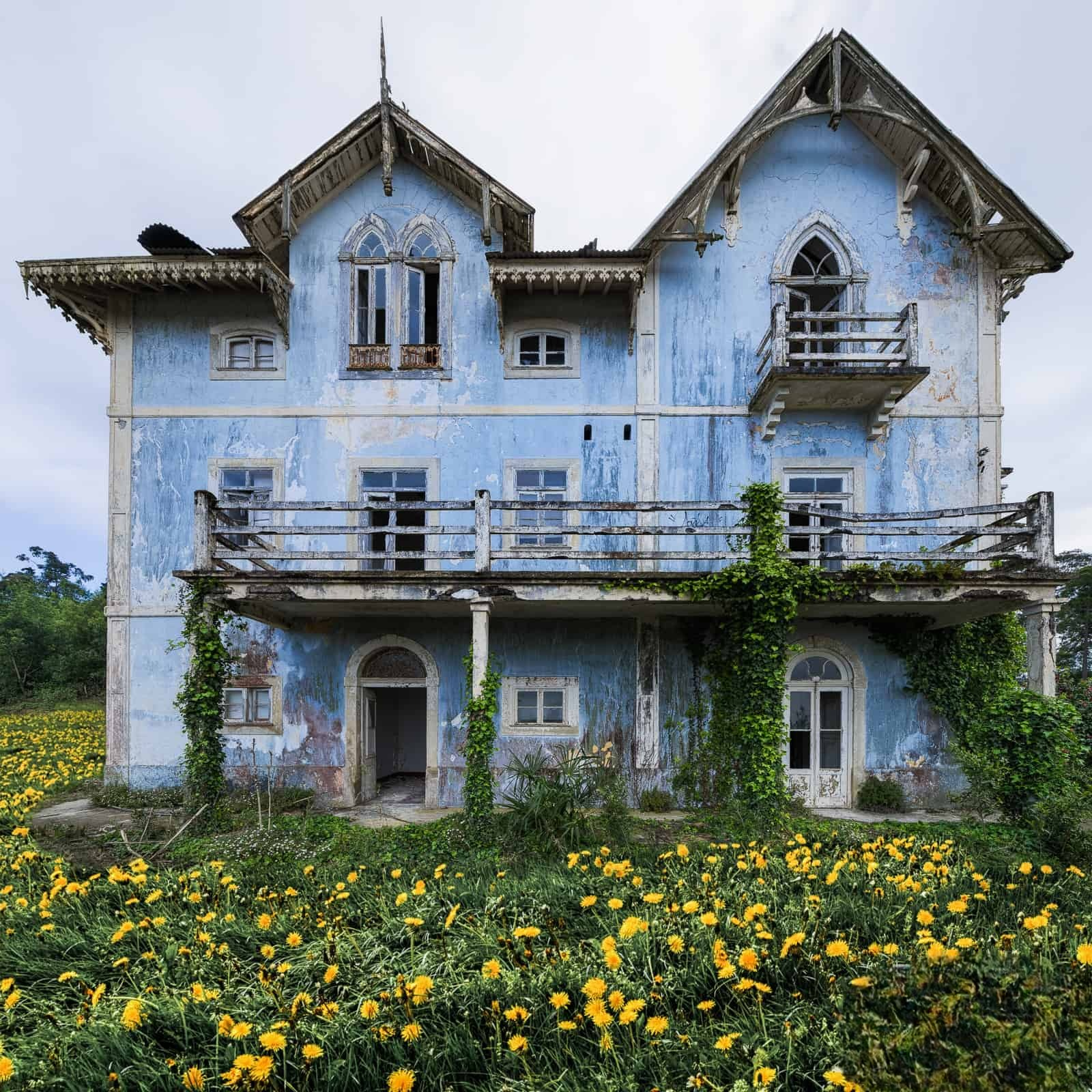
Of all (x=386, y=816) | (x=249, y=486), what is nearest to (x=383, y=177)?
(x=249, y=486)

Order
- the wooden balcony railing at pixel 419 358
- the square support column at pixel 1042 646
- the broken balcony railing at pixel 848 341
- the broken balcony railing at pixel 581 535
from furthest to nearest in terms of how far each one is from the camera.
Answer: the wooden balcony railing at pixel 419 358, the broken balcony railing at pixel 848 341, the broken balcony railing at pixel 581 535, the square support column at pixel 1042 646

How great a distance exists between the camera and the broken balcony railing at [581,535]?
9.48m

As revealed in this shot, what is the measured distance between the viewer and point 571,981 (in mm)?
3746

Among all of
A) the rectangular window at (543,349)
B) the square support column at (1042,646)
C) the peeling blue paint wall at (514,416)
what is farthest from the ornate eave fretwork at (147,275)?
the square support column at (1042,646)

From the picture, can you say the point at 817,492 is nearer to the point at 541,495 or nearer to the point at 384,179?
the point at 541,495

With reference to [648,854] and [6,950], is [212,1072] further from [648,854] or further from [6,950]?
[648,854]

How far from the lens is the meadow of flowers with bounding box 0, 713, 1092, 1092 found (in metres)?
2.93

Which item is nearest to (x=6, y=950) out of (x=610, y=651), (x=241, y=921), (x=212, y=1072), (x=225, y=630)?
(x=241, y=921)

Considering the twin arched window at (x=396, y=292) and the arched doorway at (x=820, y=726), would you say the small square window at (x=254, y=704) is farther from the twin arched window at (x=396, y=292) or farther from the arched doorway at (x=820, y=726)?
the arched doorway at (x=820, y=726)

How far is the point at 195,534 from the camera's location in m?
9.44

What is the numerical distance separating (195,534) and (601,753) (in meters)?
7.65

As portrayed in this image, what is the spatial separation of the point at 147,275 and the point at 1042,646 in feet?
54.8

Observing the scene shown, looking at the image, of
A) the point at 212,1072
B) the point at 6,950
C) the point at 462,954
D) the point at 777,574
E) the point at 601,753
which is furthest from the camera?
the point at 601,753

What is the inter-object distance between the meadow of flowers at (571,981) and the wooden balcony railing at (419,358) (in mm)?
9286
